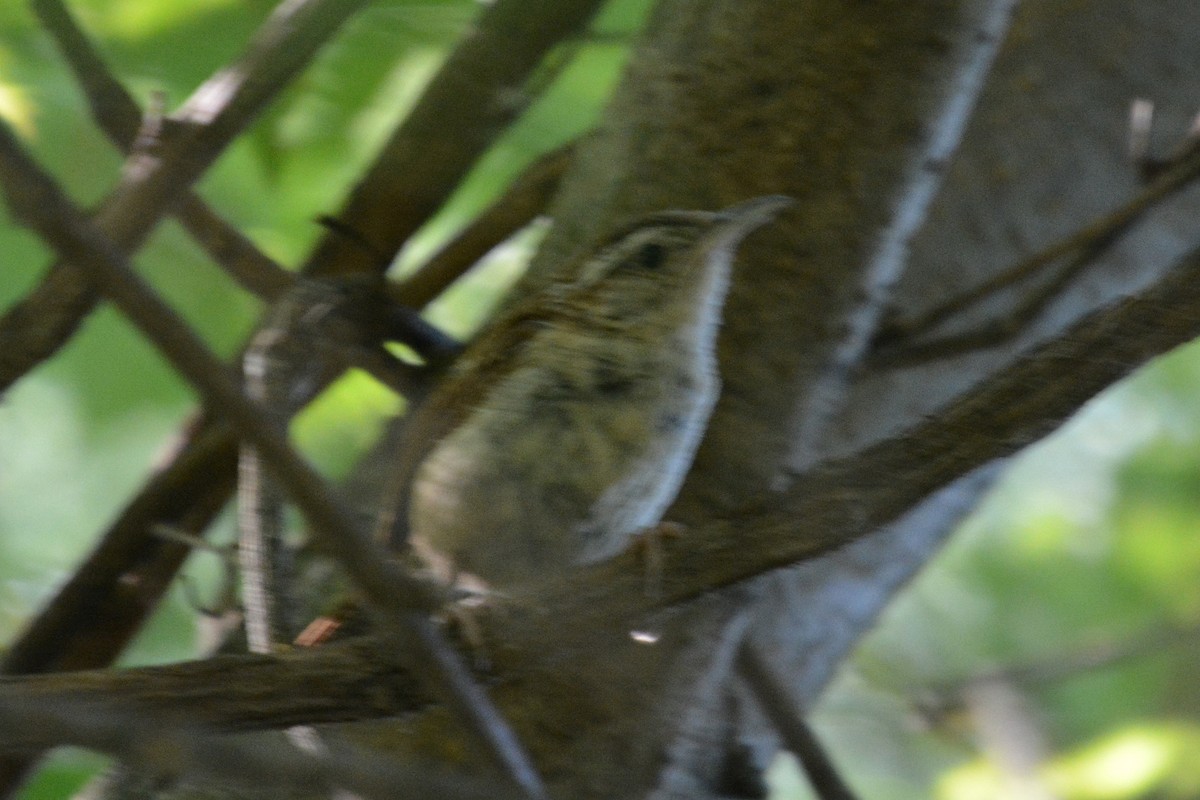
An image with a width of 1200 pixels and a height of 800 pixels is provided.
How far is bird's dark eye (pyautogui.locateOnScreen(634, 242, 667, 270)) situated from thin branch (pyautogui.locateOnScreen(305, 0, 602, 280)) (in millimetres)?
498

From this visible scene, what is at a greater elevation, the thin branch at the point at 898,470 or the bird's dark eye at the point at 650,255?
the bird's dark eye at the point at 650,255

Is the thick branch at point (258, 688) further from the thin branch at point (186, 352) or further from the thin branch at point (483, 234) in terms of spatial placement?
the thin branch at point (483, 234)

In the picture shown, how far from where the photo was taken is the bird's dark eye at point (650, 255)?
1468 mm

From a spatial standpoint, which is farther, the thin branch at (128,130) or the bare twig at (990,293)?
the bare twig at (990,293)

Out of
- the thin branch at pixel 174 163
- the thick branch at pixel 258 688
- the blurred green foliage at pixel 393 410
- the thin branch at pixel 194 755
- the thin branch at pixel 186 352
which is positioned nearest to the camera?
the thin branch at pixel 194 755

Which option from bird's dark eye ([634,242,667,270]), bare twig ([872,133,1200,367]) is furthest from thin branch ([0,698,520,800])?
bare twig ([872,133,1200,367])

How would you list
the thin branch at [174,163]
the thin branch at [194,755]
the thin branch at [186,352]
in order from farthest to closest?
the thin branch at [174,163] < the thin branch at [186,352] < the thin branch at [194,755]

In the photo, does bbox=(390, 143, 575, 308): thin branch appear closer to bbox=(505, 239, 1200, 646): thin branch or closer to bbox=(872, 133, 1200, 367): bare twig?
bbox=(872, 133, 1200, 367): bare twig

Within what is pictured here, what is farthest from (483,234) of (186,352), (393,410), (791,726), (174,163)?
(186,352)

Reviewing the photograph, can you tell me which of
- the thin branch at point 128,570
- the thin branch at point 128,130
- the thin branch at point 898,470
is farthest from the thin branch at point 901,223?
the thin branch at point 128,570

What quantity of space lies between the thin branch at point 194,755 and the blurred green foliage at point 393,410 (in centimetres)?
88

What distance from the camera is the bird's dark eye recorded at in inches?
57.8

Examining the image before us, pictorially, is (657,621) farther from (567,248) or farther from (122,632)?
(122,632)

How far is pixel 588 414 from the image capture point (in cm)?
141
